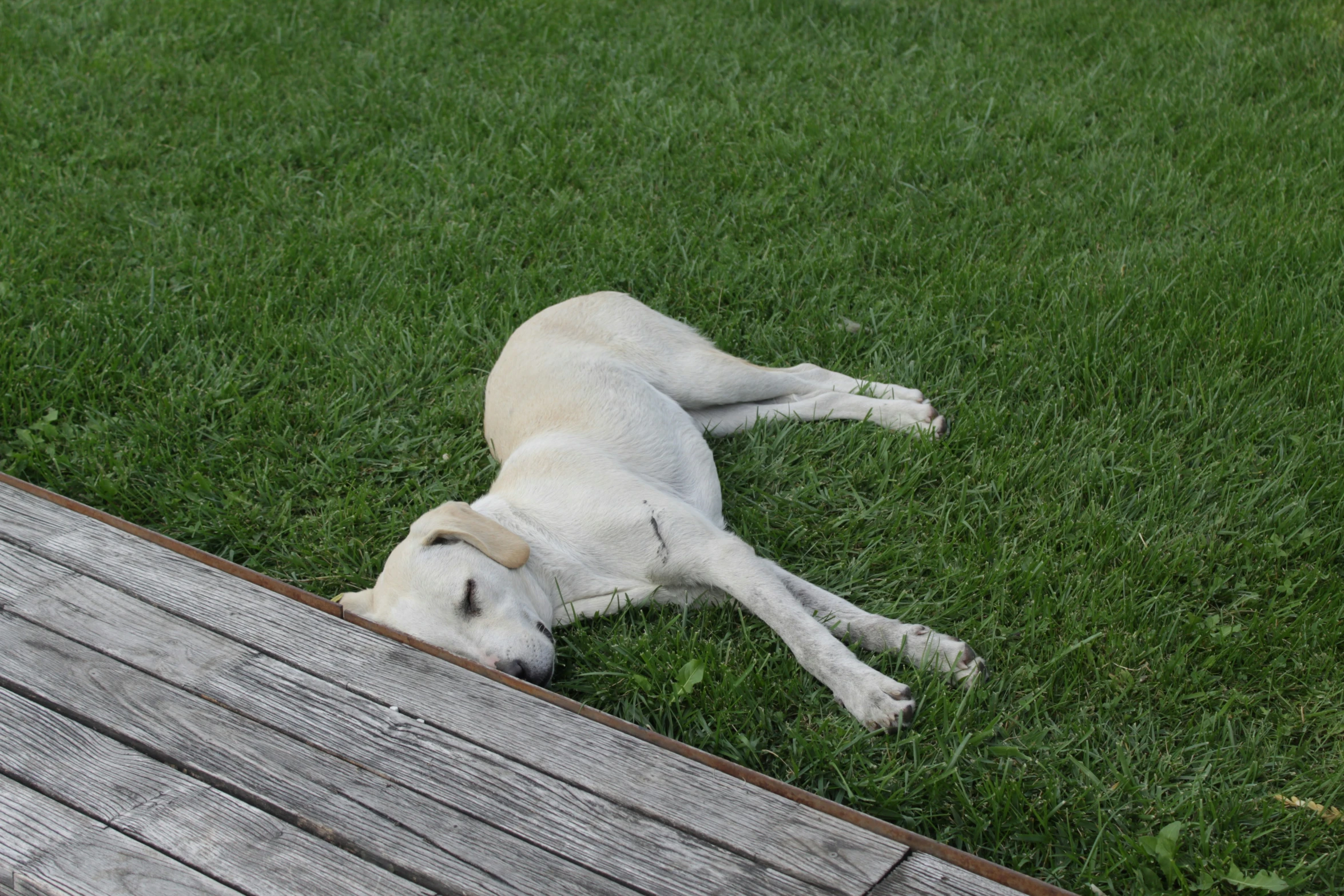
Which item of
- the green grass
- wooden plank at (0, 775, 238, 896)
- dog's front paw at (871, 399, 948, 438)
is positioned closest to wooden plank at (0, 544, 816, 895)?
wooden plank at (0, 775, 238, 896)

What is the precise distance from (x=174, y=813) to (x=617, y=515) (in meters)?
1.44

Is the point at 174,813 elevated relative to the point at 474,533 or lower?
lower

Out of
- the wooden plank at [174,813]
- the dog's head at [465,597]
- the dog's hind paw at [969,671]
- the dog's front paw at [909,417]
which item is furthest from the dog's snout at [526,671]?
the dog's front paw at [909,417]

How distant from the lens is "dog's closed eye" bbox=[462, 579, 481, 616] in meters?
2.88

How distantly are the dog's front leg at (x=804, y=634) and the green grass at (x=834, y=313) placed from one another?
8 cm

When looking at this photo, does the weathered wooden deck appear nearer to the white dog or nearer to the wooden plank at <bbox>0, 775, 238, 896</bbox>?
the wooden plank at <bbox>0, 775, 238, 896</bbox>

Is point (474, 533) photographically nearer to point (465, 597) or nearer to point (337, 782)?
point (465, 597)

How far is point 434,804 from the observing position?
2318 millimetres

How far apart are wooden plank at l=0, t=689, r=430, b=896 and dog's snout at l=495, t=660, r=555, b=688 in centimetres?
68

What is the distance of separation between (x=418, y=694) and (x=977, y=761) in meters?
1.38

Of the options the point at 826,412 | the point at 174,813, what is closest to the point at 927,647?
the point at 826,412

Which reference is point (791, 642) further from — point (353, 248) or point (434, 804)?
point (353, 248)

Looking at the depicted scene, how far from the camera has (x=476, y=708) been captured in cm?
Answer: 260

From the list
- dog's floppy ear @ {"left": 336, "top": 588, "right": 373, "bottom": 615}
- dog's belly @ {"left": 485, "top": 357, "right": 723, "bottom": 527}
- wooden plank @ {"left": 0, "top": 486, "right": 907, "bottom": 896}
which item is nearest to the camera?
wooden plank @ {"left": 0, "top": 486, "right": 907, "bottom": 896}
